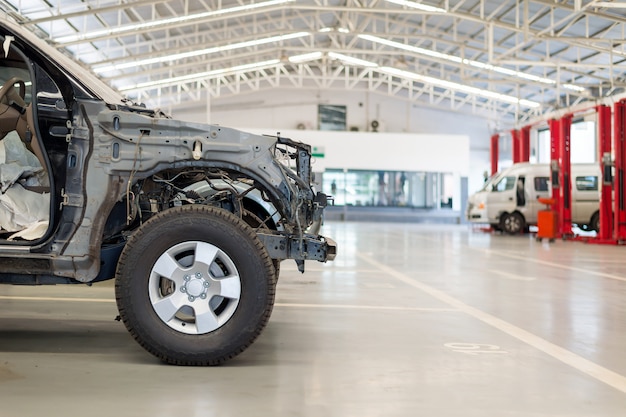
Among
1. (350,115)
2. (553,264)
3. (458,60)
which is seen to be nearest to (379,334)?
(553,264)

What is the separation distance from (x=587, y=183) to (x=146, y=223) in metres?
20.4

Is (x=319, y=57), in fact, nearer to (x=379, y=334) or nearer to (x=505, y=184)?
(x=505, y=184)

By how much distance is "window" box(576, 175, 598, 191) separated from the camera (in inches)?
851

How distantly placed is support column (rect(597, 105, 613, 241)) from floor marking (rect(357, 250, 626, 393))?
12334 mm

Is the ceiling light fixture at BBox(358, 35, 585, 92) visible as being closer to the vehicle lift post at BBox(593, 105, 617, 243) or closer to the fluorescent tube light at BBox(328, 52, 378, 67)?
the fluorescent tube light at BBox(328, 52, 378, 67)

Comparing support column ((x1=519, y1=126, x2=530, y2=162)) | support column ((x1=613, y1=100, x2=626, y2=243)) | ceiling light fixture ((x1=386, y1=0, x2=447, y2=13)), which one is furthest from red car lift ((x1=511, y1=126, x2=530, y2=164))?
support column ((x1=613, y1=100, x2=626, y2=243))

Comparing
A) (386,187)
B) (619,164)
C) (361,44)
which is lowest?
(386,187)

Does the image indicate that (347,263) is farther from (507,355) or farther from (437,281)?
(507,355)

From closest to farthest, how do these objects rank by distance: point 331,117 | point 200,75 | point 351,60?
point 200,75, point 351,60, point 331,117

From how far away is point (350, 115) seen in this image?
4009cm

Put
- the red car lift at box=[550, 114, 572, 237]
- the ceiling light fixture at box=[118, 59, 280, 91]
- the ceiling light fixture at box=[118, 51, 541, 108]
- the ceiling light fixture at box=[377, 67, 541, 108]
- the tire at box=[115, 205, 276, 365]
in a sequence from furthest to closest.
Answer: the ceiling light fixture at box=[377, 67, 541, 108], the ceiling light fixture at box=[118, 51, 541, 108], the ceiling light fixture at box=[118, 59, 280, 91], the red car lift at box=[550, 114, 572, 237], the tire at box=[115, 205, 276, 365]

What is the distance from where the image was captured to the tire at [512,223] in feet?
74.0

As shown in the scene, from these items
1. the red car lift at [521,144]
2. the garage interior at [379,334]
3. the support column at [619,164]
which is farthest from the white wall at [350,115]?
the support column at [619,164]

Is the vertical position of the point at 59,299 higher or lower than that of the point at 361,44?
lower
